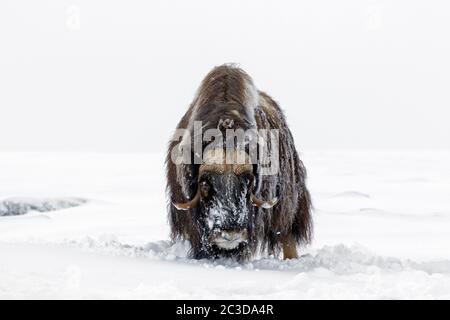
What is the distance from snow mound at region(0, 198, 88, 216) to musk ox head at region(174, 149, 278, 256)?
7.03m

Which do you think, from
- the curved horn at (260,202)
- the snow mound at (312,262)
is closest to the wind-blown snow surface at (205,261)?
the snow mound at (312,262)

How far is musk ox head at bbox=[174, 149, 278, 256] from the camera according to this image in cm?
453

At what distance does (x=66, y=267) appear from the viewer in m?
3.97

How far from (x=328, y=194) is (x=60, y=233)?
22.8 ft

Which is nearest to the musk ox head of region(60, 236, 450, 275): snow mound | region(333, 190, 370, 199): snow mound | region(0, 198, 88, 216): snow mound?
region(60, 236, 450, 275): snow mound

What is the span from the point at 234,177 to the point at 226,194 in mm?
→ 122

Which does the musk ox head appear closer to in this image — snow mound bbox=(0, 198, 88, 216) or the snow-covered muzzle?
the snow-covered muzzle

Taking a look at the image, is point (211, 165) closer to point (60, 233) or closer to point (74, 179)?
point (60, 233)

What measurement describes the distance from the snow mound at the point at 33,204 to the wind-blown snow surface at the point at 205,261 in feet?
0.29

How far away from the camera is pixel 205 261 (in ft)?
16.1

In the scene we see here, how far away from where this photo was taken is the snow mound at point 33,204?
36.4ft

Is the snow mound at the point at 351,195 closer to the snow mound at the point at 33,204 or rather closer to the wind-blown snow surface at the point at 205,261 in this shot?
the wind-blown snow surface at the point at 205,261
